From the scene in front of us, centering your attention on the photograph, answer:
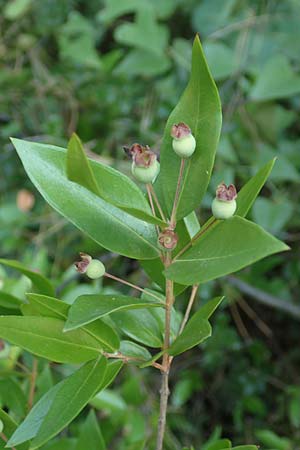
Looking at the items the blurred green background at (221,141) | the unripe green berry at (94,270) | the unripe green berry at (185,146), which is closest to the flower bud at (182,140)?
the unripe green berry at (185,146)

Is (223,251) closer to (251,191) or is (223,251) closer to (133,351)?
(251,191)

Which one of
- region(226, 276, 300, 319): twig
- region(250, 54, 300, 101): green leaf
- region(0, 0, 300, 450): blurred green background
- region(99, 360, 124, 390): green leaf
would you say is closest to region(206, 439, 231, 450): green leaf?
region(99, 360, 124, 390): green leaf

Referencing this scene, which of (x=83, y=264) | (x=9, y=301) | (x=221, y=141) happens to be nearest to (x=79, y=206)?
(x=83, y=264)

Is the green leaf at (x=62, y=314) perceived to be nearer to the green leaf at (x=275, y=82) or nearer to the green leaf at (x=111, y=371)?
the green leaf at (x=111, y=371)

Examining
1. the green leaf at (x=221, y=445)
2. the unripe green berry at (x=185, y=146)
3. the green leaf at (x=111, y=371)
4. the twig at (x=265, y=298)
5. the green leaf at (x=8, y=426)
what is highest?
the unripe green berry at (x=185, y=146)

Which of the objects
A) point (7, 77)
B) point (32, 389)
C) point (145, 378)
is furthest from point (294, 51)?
point (32, 389)

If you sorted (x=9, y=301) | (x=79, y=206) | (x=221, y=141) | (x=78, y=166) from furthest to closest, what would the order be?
(x=221, y=141)
(x=9, y=301)
(x=79, y=206)
(x=78, y=166)
